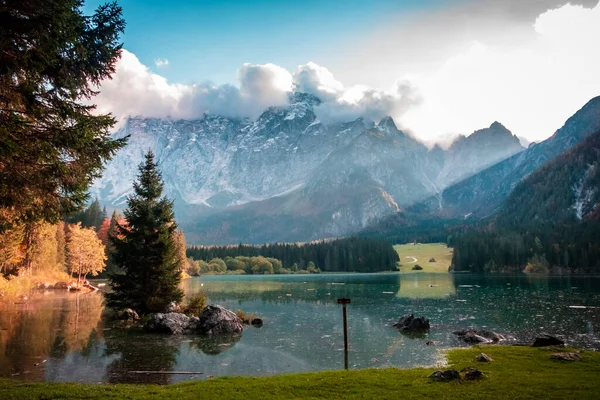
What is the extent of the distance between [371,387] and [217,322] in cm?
2684

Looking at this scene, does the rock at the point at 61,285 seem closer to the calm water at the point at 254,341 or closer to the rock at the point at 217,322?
the calm water at the point at 254,341

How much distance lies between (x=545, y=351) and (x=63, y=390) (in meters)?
28.0

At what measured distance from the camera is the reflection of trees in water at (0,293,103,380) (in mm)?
26455

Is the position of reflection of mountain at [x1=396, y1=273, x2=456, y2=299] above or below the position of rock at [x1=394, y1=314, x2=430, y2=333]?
below

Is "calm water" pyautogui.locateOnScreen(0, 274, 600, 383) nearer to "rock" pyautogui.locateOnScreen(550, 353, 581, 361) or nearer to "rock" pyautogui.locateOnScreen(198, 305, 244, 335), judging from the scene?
"rock" pyautogui.locateOnScreen(198, 305, 244, 335)

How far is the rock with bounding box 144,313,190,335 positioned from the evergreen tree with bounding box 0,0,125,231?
71.8 ft

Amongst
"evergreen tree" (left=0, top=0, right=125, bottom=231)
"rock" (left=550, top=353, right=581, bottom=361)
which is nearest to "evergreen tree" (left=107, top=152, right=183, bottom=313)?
"evergreen tree" (left=0, top=0, right=125, bottom=231)

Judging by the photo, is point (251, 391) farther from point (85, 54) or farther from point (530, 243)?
point (530, 243)

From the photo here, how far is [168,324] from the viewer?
41.4 metres

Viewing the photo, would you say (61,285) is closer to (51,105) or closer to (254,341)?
(254,341)

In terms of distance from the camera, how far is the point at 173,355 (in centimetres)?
3038

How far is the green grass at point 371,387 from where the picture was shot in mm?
17516

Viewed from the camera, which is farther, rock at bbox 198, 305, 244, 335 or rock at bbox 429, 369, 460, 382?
rock at bbox 198, 305, 244, 335

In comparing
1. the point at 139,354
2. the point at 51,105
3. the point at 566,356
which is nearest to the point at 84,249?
the point at 139,354
